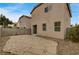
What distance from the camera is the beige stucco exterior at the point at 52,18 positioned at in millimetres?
2049

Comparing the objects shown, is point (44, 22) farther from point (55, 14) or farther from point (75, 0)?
point (75, 0)

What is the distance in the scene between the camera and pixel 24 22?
2.13 meters

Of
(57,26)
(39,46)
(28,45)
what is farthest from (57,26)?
(28,45)

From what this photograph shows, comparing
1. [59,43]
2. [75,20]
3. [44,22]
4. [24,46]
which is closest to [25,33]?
[24,46]

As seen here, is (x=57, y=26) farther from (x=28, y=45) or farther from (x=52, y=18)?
(x=28, y=45)

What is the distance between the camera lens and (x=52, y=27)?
6.89ft

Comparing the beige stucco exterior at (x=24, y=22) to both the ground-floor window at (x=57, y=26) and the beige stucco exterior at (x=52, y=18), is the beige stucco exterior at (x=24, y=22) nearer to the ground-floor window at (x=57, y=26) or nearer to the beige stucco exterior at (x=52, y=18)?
the beige stucco exterior at (x=52, y=18)

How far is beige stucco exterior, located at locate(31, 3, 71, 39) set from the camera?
6.72ft

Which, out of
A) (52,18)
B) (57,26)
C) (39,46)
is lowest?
(39,46)

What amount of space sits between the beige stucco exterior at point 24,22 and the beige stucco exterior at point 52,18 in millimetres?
59

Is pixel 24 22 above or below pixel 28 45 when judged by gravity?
above

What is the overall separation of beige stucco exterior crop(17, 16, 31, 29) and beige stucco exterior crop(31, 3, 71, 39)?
0.19ft

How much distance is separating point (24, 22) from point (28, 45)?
1.11 feet

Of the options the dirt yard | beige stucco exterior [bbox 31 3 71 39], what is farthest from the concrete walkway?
beige stucco exterior [bbox 31 3 71 39]
